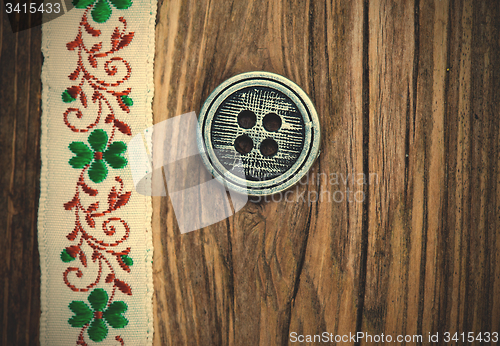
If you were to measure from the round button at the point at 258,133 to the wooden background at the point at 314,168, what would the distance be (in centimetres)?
3

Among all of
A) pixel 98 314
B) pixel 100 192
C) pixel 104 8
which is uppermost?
pixel 104 8

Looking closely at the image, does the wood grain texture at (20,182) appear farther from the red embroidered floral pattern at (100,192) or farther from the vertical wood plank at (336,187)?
the vertical wood plank at (336,187)

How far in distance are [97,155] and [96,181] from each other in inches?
1.4

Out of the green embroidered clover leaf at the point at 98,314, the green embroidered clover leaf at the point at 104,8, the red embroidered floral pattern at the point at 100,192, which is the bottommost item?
the green embroidered clover leaf at the point at 98,314

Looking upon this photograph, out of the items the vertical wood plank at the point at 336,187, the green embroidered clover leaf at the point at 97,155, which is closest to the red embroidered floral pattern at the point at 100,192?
the green embroidered clover leaf at the point at 97,155

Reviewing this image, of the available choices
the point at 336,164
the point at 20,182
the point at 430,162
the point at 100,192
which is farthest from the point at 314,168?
the point at 20,182

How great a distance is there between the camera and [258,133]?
41 centimetres

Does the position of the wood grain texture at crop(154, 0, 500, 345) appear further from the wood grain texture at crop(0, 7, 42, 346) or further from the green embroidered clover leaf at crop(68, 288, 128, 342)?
the wood grain texture at crop(0, 7, 42, 346)

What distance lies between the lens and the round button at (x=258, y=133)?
0.41 metres

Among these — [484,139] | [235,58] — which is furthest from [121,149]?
[484,139]

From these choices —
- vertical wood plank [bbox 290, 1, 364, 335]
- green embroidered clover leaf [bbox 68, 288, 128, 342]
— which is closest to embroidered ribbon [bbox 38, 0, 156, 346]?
green embroidered clover leaf [bbox 68, 288, 128, 342]

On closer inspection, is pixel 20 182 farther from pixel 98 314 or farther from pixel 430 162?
pixel 430 162

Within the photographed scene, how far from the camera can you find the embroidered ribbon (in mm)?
415

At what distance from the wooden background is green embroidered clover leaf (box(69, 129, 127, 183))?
0.21 feet
